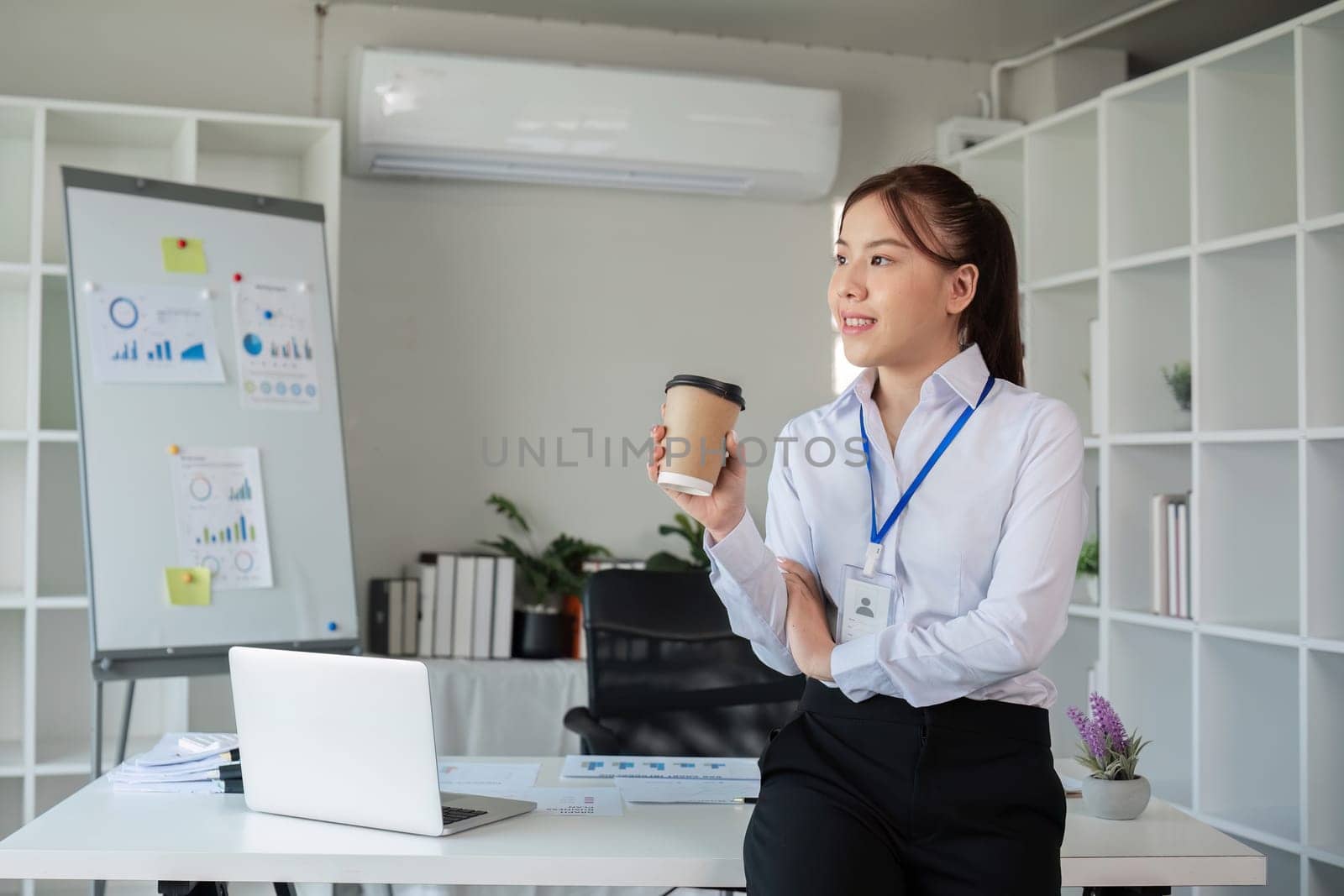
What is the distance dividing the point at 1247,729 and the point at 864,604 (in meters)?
2.01

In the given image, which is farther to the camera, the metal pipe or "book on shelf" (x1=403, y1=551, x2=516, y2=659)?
the metal pipe

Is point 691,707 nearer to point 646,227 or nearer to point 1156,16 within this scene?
point 646,227

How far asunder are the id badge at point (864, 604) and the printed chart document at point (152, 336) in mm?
2107

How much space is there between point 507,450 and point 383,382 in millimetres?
448

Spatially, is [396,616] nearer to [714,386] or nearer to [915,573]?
[915,573]

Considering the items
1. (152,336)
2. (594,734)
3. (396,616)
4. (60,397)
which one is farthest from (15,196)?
(594,734)

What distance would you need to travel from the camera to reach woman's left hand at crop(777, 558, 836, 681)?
1507 mm

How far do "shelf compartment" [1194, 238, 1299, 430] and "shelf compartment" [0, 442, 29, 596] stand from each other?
322 cm

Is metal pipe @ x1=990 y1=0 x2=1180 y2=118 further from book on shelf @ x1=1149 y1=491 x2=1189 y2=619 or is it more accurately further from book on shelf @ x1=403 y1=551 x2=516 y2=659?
book on shelf @ x1=403 y1=551 x2=516 y2=659

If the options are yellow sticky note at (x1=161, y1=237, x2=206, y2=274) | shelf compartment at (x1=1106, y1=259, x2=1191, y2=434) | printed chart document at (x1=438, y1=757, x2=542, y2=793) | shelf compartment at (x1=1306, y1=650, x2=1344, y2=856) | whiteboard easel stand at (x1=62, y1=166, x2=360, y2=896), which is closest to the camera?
printed chart document at (x1=438, y1=757, x2=542, y2=793)

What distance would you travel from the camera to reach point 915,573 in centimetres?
154

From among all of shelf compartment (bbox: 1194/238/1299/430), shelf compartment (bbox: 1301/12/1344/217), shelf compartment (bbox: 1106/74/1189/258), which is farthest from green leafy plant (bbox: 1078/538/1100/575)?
shelf compartment (bbox: 1301/12/1344/217)

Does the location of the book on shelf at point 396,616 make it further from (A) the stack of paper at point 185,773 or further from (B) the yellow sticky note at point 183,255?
(A) the stack of paper at point 185,773

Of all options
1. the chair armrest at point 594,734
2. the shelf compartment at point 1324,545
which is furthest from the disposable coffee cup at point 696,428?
the shelf compartment at point 1324,545
